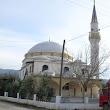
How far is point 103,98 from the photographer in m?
21.8

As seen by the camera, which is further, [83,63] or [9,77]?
[9,77]

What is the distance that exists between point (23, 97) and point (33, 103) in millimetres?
5595

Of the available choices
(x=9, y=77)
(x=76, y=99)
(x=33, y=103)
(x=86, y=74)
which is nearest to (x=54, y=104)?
(x=76, y=99)

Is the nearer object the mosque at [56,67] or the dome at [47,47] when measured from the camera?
the mosque at [56,67]

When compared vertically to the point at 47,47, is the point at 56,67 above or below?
below

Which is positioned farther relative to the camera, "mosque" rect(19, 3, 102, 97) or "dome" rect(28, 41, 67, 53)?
"dome" rect(28, 41, 67, 53)

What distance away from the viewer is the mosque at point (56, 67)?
42562 mm

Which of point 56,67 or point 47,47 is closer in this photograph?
point 56,67

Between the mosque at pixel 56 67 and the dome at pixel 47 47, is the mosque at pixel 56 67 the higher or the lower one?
the lower one

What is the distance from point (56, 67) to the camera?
49500 millimetres

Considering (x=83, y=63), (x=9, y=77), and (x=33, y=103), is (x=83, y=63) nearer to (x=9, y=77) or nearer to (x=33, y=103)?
(x=33, y=103)

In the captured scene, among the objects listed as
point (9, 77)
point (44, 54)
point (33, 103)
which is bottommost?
point (33, 103)

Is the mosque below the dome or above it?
below

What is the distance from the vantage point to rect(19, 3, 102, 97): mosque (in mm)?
42562
